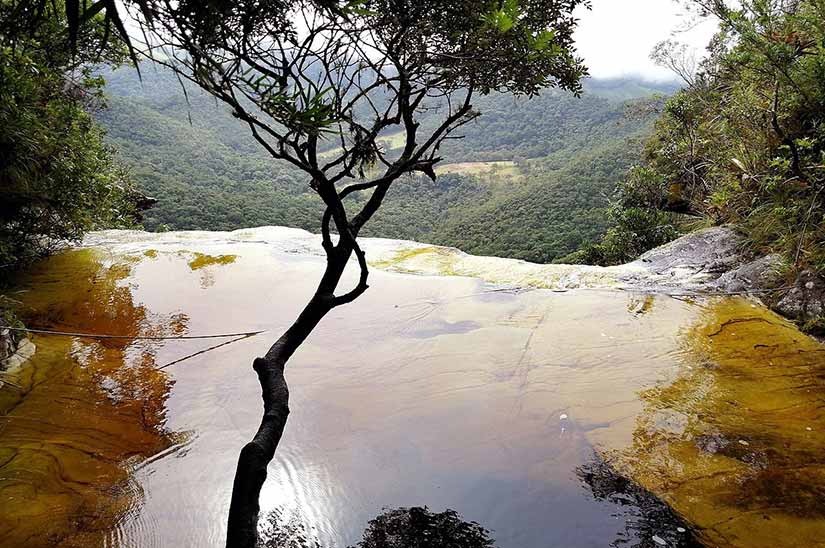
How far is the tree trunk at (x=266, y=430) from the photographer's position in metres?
1.63

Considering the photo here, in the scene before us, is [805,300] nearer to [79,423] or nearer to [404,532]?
[404,532]

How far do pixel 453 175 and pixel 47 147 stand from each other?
957 inches

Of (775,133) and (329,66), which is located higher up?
(329,66)

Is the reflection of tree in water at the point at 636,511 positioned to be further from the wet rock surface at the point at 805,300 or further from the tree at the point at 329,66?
the wet rock surface at the point at 805,300

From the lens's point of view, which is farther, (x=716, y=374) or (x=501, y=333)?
(x=501, y=333)

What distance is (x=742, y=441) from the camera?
2469 millimetres

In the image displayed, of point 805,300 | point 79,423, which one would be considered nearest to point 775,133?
point 805,300

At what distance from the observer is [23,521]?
2.02 metres

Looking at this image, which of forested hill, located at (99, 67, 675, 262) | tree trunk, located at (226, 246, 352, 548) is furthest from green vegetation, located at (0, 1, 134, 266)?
forested hill, located at (99, 67, 675, 262)

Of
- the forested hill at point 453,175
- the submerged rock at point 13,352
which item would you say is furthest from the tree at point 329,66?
the forested hill at point 453,175

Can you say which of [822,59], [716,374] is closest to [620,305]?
[716,374]

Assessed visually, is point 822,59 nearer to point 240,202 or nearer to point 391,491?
point 391,491

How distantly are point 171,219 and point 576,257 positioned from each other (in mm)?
10890

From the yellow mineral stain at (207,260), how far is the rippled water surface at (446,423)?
1.34 meters
